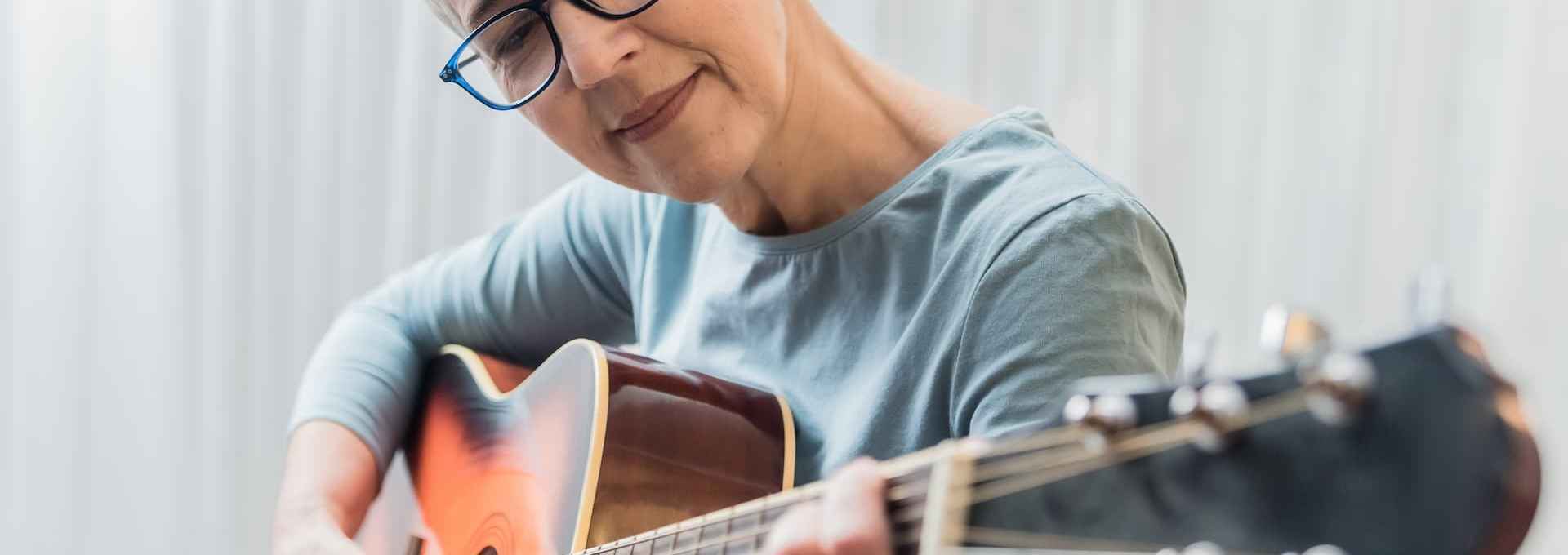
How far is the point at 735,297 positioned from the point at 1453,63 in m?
1.31

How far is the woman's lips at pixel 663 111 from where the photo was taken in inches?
36.3

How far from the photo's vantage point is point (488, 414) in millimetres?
1179

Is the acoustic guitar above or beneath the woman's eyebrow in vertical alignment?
beneath

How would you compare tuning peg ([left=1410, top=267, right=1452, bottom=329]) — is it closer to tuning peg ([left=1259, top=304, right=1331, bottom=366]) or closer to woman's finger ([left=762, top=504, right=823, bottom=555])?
tuning peg ([left=1259, top=304, right=1331, bottom=366])

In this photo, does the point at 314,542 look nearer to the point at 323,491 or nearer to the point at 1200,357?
the point at 323,491

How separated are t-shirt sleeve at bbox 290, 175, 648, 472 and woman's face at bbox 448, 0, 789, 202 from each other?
0.31 metres

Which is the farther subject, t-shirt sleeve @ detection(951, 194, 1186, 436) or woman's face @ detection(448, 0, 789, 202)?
woman's face @ detection(448, 0, 789, 202)

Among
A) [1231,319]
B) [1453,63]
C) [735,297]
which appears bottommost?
[1231,319]

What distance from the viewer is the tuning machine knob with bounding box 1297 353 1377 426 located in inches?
16.9

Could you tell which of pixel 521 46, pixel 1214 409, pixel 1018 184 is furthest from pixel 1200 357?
pixel 521 46

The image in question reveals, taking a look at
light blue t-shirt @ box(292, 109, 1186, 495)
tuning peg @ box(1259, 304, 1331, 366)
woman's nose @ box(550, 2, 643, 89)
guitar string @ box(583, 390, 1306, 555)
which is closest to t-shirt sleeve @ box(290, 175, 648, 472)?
light blue t-shirt @ box(292, 109, 1186, 495)

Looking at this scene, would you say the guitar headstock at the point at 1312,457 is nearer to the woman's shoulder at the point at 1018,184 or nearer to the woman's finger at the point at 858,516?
the woman's finger at the point at 858,516

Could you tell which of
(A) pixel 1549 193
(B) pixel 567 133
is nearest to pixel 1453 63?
(A) pixel 1549 193

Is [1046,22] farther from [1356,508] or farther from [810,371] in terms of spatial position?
[1356,508]
